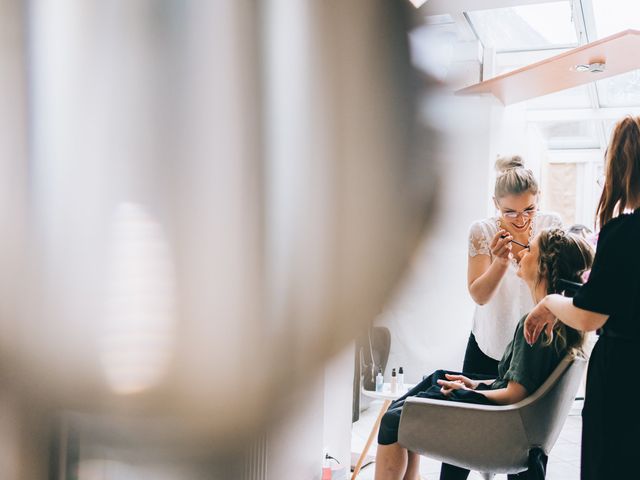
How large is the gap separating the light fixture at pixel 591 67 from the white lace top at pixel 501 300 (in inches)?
39.2

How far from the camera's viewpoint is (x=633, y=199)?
1.24 metres

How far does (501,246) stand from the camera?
Answer: 1722 millimetres

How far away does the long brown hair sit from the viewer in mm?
1251

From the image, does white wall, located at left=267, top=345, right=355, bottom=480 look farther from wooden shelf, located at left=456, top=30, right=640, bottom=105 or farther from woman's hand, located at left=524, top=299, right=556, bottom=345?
wooden shelf, located at left=456, top=30, right=640, bottom=105

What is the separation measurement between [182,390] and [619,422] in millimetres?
962

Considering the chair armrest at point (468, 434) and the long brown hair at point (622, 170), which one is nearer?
the long brown hair at point (622, 170)

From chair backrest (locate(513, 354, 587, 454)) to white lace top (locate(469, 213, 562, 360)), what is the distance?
11.8 inches

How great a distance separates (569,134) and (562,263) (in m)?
4.40

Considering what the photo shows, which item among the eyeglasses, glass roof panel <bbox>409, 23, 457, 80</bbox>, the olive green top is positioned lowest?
the olive green top

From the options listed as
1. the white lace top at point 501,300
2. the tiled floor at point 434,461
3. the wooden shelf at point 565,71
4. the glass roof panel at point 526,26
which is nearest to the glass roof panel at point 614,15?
the glass roof panel at point 526,26

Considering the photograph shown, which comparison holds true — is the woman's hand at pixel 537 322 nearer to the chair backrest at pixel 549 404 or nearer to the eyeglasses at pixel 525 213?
the chair backrest at pixel 549 404

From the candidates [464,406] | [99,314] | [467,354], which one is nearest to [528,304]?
[467,354]

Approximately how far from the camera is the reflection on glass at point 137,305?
3.91 feet

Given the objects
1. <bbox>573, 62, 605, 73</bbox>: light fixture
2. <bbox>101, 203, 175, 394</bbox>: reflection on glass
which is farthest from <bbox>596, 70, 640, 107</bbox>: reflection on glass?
<bbox>101, 203, 175, 394</bbox>: reflection on glass
